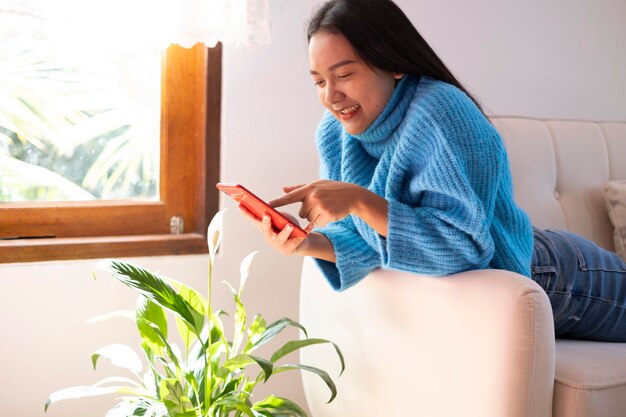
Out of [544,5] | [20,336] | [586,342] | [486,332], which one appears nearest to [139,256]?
[20,336]

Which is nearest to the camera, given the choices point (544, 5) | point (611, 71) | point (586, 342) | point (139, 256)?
point (586, 342)

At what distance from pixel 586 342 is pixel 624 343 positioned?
0.08 meters

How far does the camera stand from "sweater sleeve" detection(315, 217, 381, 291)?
4.44 ft

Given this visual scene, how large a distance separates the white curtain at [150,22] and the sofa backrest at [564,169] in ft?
2.24

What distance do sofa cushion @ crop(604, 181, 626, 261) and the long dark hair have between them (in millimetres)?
784

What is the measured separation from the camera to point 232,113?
1774mm

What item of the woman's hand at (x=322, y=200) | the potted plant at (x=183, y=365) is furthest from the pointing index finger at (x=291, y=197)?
the potted plant at (x=183, y=365)

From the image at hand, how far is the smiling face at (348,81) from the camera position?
1297 mm

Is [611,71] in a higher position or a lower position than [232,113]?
higher

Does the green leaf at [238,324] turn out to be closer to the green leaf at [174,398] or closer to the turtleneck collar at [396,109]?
the green leaf at [174,398]

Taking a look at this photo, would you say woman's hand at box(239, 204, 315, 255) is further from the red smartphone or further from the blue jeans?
the blue jeans

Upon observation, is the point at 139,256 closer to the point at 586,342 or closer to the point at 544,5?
the point at 586,342

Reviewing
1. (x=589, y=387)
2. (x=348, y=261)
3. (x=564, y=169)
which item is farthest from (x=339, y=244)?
(x=564, y=169)

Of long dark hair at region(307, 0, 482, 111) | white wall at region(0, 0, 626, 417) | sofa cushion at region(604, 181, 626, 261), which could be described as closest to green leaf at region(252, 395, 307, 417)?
white wall at region(0, 0, 626, 417)
